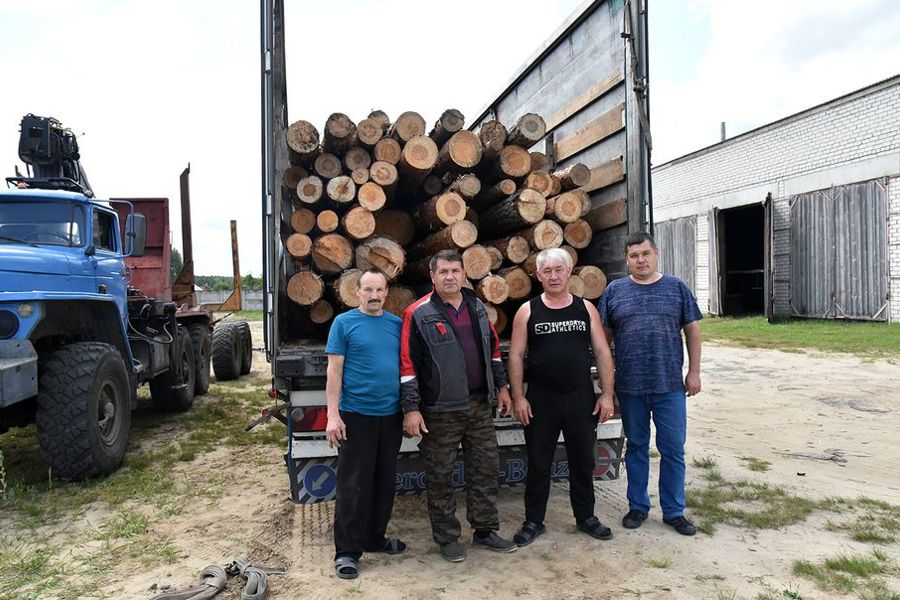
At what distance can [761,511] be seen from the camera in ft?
12.6

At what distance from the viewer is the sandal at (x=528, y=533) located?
3.40m

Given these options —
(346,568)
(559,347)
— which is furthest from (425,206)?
(346,568)

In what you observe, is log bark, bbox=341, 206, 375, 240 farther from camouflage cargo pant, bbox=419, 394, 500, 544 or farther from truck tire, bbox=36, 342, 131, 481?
truck tire, bbox=36, 342, 131, 481

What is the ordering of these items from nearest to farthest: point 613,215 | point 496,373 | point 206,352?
point 496,373 → point 613,215 → point 206,352

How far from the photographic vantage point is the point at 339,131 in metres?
4.11

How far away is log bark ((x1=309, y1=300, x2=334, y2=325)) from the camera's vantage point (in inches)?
167

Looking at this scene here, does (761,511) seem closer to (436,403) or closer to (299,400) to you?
(436,403)

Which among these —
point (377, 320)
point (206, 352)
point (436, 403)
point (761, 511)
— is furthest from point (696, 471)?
point (206, 352)

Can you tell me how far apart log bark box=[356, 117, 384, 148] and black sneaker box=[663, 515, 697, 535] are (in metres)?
3.15

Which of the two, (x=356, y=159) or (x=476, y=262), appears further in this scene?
(x=356, y=159)

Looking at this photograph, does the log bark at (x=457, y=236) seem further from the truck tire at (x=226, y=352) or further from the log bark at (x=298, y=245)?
the truck tire at (x=226, y=352)

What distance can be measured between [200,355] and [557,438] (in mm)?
6646

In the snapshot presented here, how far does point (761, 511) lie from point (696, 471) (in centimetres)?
90

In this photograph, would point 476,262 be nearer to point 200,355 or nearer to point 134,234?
point 134,234
